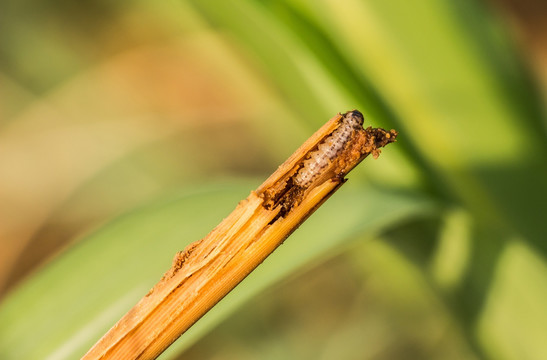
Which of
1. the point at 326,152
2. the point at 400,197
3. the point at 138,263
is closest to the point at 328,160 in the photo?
the point at 326,152

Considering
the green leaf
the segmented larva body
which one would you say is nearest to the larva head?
the segmented larva body

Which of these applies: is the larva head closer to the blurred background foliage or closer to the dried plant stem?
the dried plant stem

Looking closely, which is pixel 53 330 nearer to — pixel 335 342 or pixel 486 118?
pixel 486 118

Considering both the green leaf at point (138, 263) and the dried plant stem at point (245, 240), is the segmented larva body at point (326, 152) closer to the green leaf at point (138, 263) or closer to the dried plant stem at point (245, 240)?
the dried plant stem at point (245, 240)

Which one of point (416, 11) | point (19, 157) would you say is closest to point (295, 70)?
point (416, 11)

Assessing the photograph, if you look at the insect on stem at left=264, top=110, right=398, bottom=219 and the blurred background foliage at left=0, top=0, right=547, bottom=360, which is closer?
the insect on stem at left=264, top=110, right=398, bottom=219

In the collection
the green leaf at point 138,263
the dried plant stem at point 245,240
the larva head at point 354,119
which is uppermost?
the green leaf at point 138,263

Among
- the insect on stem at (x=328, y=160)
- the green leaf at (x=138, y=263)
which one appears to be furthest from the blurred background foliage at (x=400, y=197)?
the insect on stem at (x=328, y=160)

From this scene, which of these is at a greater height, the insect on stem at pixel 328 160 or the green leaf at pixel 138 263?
the green leaf at pixel 138 263

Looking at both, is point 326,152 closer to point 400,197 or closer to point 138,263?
point 400,197
